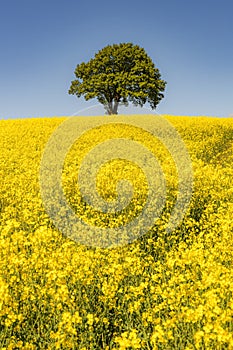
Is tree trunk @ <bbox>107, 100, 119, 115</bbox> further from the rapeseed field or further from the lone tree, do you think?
the rapeseed field

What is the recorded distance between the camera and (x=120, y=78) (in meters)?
47.6

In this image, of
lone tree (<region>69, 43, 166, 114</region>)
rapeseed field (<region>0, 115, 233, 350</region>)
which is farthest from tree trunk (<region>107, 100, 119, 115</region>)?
rapeseed field (<region>0, 115, 233, 350</region>)

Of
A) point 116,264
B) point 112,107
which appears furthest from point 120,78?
point 116,264

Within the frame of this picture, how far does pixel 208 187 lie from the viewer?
13.0 meters

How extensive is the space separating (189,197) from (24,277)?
22.4ft

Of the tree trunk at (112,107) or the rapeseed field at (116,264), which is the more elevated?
the tree trunk at (112,107)

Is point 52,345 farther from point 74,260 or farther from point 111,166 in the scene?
point 111,166

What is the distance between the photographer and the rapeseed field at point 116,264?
4.99 meters

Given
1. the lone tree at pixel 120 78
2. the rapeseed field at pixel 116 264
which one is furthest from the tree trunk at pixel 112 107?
the rapeseed field at pixel 116 264

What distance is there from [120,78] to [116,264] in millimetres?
42690

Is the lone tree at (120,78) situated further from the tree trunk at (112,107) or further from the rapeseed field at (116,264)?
the rapeseed field at (116,264)

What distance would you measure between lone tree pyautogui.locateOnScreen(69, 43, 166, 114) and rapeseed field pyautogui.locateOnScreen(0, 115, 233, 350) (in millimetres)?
23305

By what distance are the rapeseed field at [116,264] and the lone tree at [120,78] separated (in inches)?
918

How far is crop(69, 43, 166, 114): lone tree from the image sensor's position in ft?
158
